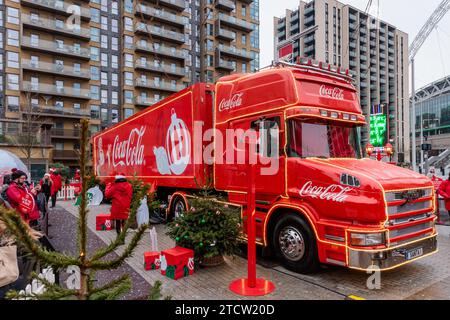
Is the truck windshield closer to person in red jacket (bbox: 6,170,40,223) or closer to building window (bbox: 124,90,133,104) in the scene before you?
person in red jacket (bbox: 6,170,40,223)

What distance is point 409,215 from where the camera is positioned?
5.18 metres

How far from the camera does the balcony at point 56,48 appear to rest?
1625 inches

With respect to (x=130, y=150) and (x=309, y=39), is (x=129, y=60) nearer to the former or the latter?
(x=130, y=150)

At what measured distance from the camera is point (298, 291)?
15.9ft

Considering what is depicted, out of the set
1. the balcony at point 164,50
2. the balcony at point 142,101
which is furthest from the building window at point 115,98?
the balcony at point 164,50

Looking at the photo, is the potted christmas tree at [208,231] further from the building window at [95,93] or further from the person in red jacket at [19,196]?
the building window at [95,93]

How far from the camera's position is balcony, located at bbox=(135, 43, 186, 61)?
5131cm

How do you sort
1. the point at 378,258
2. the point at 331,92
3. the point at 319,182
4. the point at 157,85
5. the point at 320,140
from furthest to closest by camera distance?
1. the point at 157,85
2. the point at 331,92
3. the point at 320,140
4. the point at 319,182
5. the point at 378,258

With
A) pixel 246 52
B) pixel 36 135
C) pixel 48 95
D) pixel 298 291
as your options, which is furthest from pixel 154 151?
pixel 246 52

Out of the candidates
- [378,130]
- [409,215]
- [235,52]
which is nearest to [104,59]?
[235,52]

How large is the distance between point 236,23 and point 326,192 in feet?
197

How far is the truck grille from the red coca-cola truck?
0.02 meters

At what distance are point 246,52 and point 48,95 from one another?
37122 mm
